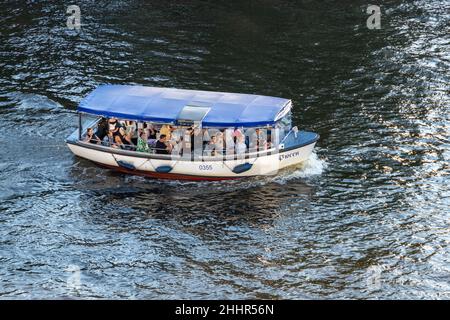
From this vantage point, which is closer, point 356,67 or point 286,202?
point 286,202

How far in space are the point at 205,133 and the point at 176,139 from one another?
144 centimetres

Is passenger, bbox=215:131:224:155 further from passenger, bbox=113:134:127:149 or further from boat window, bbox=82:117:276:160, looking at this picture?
passenger, bbox=113:134:127:149

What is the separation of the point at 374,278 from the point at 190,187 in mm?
10621

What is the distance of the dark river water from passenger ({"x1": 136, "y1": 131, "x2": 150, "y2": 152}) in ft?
4.90

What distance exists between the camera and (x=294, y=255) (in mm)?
32188

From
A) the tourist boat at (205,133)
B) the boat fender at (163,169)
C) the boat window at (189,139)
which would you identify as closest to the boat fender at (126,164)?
the tourist boat at (205,133)

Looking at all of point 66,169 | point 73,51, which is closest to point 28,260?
point 66,169

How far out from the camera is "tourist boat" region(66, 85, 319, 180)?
37125 millimetres

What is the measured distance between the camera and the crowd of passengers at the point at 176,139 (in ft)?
123

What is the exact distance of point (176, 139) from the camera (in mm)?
37906

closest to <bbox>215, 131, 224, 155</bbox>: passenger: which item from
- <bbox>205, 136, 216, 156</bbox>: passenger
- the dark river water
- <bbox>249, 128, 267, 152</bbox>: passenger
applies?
<bbox>205, 136, 216, 156</bbox>: passenger

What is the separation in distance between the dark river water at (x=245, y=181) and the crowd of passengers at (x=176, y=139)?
5.25 ft

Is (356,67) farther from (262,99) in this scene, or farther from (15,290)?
(15,290)

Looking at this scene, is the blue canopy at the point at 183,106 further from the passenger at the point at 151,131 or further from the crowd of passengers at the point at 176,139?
the passenger at the point at 151,131
